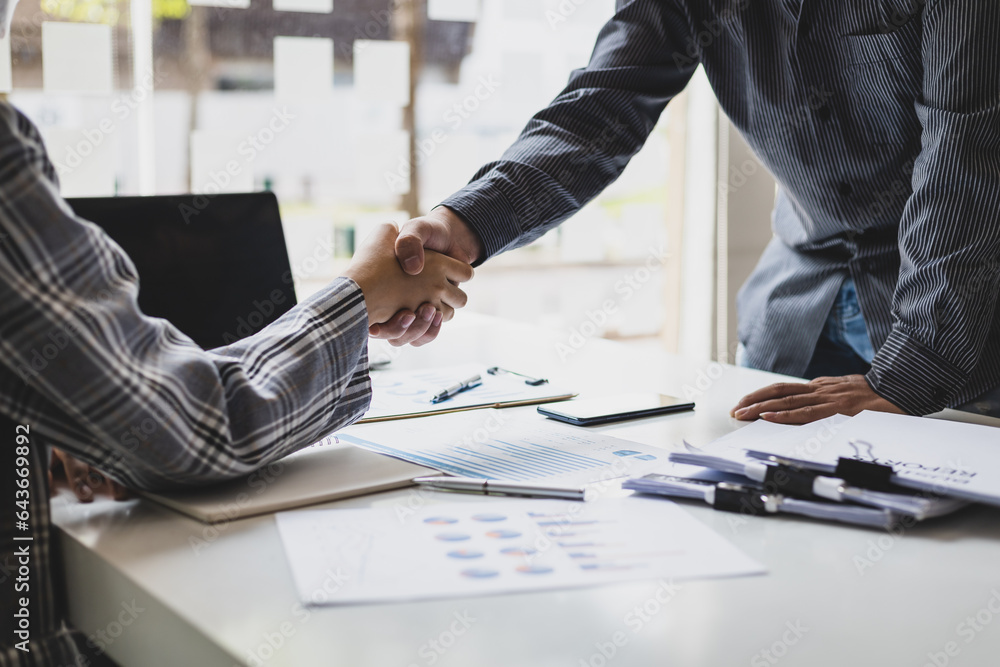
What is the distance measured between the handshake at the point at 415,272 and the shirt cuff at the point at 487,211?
0.01 m

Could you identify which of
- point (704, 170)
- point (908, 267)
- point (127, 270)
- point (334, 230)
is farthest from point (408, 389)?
point (704, 170)

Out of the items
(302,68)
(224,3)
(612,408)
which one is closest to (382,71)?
(302,68)

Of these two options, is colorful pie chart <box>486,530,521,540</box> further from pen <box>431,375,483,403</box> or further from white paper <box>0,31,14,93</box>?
white paper <box>0,31,14,93</box>

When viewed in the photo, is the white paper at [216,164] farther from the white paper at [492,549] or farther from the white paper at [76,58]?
the white paper at [492,549]

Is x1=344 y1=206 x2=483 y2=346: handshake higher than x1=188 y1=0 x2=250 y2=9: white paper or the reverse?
the reverse

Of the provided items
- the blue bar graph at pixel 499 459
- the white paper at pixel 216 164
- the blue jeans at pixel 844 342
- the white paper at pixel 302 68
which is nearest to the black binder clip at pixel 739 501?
the blue bar graph at pixel 499 459

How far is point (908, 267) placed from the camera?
1.11m

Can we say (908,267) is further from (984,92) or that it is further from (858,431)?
(858,431)

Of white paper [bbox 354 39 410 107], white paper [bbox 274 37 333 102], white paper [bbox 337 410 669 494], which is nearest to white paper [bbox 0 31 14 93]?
white paper [bbox 274 37 333 102]

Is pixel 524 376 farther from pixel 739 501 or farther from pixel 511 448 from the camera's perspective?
pixel 739 501

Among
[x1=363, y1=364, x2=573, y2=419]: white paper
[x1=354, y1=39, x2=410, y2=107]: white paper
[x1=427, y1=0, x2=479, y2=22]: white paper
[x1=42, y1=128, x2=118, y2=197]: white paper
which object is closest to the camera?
[x1=363, y1=364, x2=573, y2=419]: white paper

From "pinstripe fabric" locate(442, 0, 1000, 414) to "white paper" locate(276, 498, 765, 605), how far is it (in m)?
0.49

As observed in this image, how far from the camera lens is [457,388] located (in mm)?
1126

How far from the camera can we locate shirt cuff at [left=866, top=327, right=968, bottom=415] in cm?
101
